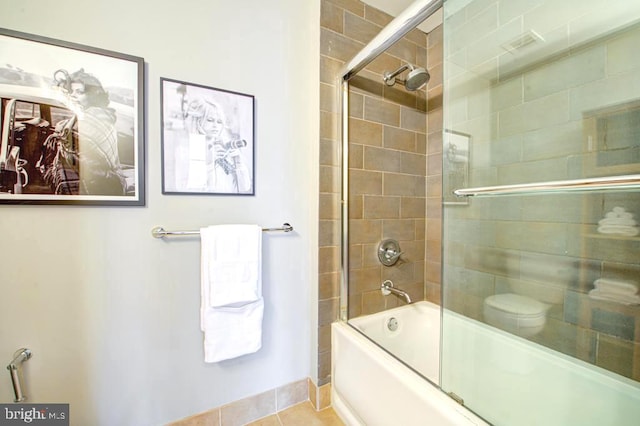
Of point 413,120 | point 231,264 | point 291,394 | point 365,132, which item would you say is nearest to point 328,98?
point 365,132

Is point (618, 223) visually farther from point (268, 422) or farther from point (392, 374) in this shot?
point (268, 422)

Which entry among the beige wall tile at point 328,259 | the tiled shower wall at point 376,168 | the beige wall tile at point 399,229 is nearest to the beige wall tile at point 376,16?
the tiled shower wall at point 376,168

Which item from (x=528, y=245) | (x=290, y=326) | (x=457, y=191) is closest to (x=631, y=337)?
(x=528, y=245)

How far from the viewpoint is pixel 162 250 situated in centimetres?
113

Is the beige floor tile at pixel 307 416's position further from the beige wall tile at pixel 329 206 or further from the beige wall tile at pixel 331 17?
the beige wall tile at pixel 331 17

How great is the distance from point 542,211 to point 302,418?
173 cm

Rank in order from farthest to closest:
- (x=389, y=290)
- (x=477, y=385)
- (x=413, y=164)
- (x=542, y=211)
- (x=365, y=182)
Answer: (x=413, y=164) → (x=389, y=290) → (x=365, y=182) → (x=542, y=211) → (x=477, y=385)

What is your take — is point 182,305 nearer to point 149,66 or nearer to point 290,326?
point 290,326

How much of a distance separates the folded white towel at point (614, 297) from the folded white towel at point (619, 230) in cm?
27

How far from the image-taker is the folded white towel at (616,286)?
103 centimetres

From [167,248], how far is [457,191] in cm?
153

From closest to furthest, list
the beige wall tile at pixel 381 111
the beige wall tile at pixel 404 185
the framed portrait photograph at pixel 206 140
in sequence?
1. the framed portrait photograph at pixel 206 140
2. the beige wall tile at pixel 381 111
3. the beige wall tile at pixel 404 185

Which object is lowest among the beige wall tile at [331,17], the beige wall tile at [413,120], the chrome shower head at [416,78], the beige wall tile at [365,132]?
the beige wall tile at [365,132]

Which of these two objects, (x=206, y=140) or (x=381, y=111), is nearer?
(x=206, y=140)
